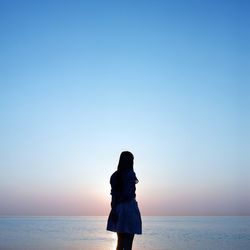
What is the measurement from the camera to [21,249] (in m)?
27.2

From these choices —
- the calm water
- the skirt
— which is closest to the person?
the skirt

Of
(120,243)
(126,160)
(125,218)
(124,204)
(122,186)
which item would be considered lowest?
(120,243)

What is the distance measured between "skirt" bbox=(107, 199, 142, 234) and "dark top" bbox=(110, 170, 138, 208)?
0.31 ft

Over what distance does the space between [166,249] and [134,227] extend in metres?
24.9

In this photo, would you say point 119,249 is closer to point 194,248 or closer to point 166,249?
point 166,249

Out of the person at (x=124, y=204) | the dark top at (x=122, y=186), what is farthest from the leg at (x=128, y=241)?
the dark top at (x=122, y=186)

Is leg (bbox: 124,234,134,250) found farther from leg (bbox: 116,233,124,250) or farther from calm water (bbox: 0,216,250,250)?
calm water (bbox: 0,216,250,250)

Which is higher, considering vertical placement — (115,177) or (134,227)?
(115,177)

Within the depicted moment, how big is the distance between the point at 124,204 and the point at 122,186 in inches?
12.4

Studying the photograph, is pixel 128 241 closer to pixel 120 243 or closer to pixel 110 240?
pixel 120 243

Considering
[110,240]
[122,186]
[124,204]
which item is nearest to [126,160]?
[122,186]

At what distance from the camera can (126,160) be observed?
7594 mm

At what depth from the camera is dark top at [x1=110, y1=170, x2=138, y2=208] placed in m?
7.61

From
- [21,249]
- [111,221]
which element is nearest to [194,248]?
[21,249]
